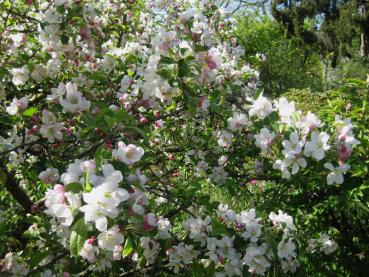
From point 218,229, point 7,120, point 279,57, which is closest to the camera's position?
point 218,229

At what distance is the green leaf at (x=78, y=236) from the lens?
1.07 metres

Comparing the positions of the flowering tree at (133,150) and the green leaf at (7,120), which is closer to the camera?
the flowering tree at (133,150)

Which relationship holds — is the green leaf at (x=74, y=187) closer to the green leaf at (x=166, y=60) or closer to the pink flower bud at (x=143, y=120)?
the green leaf at (x=166, y=60)

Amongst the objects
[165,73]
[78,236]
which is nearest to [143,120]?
[165,73]

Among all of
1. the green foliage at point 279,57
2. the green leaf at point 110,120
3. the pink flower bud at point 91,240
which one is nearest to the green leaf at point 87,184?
the pink flower bud at point 91,240

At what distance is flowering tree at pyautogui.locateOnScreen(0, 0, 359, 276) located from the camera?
122cm

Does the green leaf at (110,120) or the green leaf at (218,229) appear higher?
the green leaf at (110,120)

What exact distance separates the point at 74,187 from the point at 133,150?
0.79 feet

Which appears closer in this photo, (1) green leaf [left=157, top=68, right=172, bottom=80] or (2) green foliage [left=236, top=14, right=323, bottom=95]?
(1) green leaf [left=157, top=68, right=172, bottom=80]

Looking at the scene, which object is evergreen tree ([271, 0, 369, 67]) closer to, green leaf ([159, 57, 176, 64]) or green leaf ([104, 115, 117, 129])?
green leaf ([159, 57, 176, 64])

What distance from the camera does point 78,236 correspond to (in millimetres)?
1083

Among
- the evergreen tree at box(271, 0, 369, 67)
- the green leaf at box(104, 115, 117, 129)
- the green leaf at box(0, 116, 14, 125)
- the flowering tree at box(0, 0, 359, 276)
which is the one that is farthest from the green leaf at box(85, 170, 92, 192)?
the evergreen tree at box(271, 0, 369, 67)

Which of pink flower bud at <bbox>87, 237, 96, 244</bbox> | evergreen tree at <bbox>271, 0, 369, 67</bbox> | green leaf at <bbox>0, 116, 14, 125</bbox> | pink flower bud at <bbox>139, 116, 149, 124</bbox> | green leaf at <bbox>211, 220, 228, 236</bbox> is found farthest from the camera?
evergreen tree at <bbox>271, 0, 369, 67</bbox>

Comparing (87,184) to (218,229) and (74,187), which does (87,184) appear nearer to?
(74,187)
